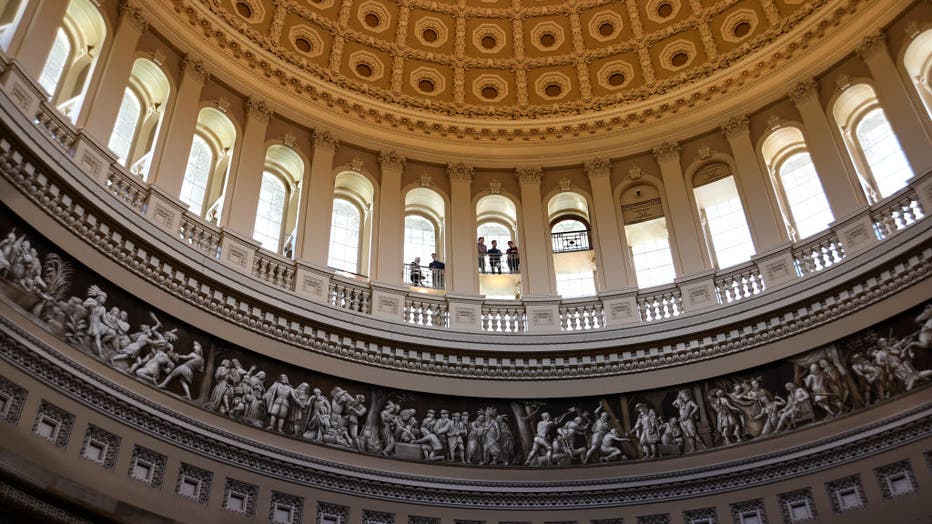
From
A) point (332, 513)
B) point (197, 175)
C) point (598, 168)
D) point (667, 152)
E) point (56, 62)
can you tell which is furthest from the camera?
point (598, 168)

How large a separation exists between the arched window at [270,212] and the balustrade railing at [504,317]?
5.33 meters

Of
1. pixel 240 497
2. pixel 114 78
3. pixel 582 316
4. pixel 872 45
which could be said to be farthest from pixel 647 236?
pixel 114 78

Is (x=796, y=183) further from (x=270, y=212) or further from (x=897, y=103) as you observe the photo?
(x=270, y=212)

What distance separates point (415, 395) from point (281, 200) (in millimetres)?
6436

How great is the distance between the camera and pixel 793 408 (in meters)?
19.0

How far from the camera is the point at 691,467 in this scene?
19312mm

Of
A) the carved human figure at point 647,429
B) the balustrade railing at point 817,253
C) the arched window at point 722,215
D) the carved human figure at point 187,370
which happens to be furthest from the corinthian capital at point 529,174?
the carved human figure at point 187,370

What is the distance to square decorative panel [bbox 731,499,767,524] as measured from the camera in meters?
18.2

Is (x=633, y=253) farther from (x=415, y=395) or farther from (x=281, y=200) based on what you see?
(x=281, y=200)

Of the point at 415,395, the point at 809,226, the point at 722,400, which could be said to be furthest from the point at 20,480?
the point at 809,226

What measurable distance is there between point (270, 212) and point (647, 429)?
34.4 ft

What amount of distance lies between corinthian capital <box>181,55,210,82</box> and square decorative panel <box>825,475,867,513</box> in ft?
54.8

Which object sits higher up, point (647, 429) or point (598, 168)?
point (598, 168)

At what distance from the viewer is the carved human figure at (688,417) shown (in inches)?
778
